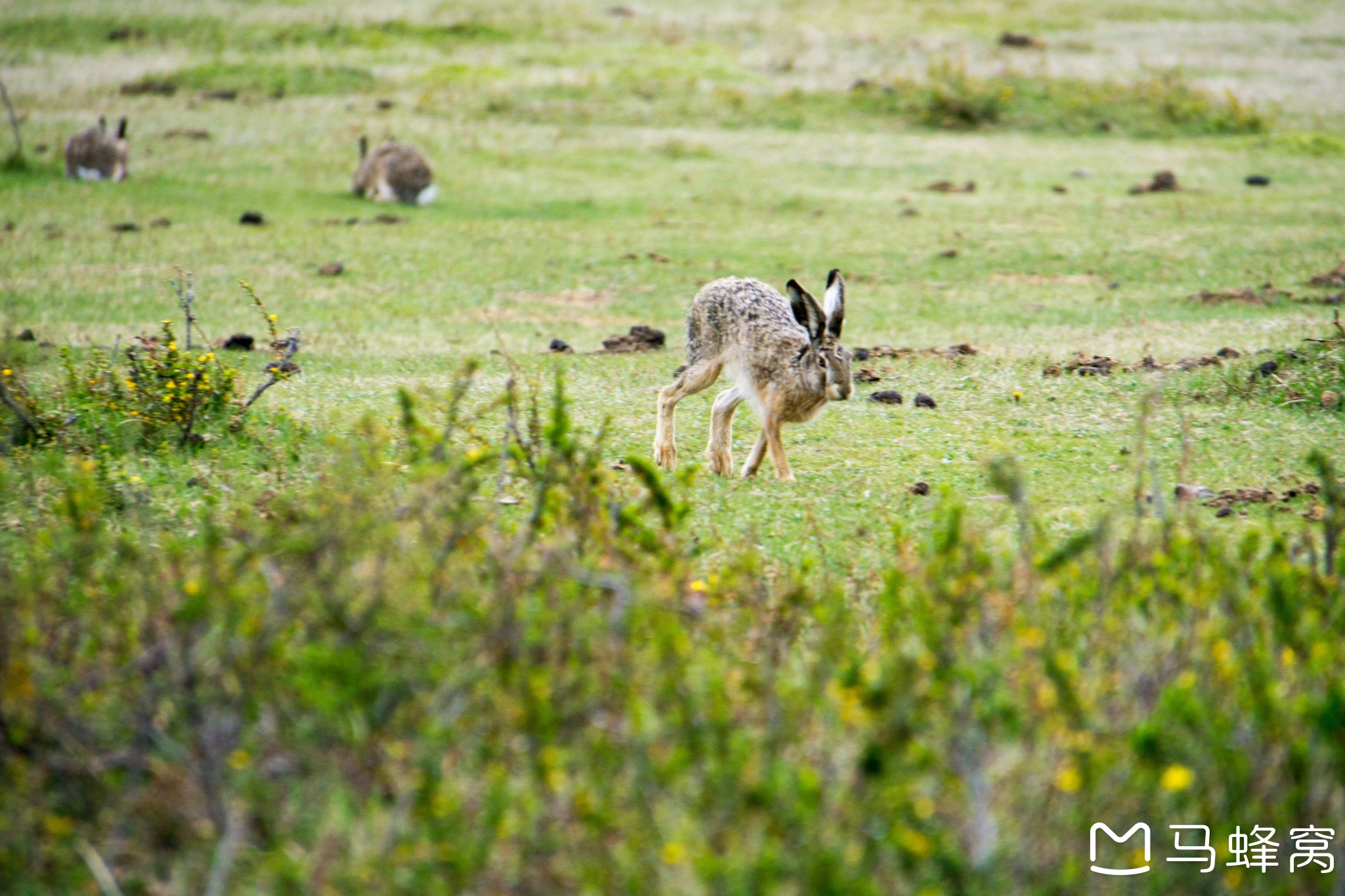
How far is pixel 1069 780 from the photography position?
3.92 m

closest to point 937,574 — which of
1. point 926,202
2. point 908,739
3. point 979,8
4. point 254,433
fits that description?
point 908,739

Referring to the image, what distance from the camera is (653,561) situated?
5805mm

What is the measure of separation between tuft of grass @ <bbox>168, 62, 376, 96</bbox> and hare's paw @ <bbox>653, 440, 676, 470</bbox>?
2299cm

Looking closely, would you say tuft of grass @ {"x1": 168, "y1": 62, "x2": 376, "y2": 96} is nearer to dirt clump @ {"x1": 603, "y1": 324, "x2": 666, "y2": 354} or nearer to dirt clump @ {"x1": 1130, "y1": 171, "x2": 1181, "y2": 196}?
dirt clump @ {"x1": 1130, "y1": 171, "x2": 1181, "y2": 196}

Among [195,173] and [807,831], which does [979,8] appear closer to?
[195,173]

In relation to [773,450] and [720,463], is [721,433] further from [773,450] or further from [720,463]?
[773,450]

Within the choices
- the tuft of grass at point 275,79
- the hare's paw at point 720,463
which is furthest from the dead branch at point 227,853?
the tuft of grass at point 275,79

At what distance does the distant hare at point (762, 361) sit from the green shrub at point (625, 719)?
3.20 m

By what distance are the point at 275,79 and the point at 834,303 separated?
81.8 ft

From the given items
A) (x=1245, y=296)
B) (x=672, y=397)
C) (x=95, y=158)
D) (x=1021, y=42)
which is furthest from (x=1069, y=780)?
(x=1021, y=42)

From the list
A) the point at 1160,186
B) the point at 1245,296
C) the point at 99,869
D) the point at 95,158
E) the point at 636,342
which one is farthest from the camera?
the point at 1160,186

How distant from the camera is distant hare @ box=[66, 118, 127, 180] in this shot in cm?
2164

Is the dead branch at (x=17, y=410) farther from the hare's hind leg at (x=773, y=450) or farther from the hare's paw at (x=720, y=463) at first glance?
the hare's hind leg at (x=773, y=450)

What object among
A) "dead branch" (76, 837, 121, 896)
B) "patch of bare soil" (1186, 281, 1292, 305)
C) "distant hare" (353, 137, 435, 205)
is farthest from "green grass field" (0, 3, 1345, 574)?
"dead branch" (76, 837, 121, 896)
